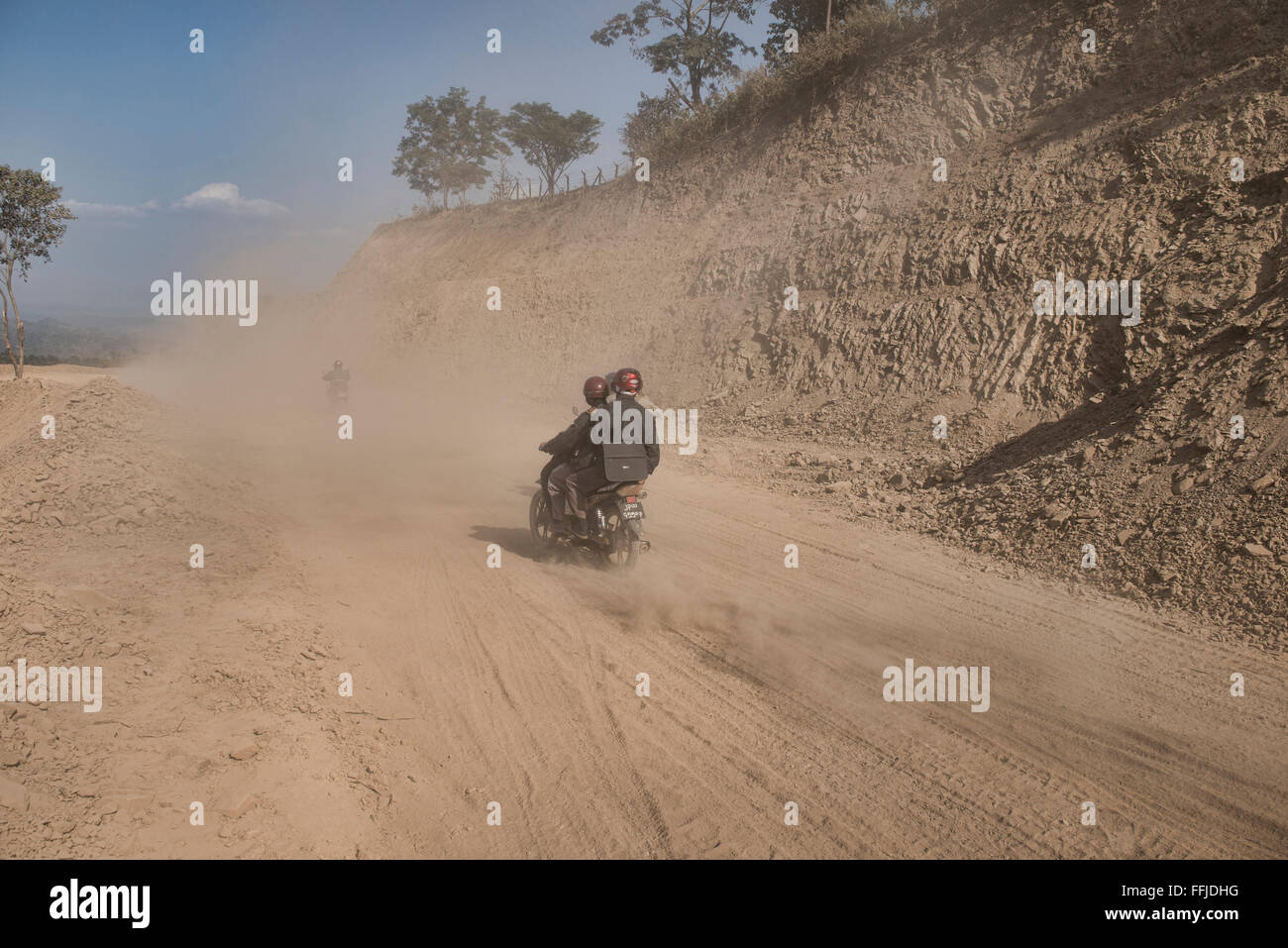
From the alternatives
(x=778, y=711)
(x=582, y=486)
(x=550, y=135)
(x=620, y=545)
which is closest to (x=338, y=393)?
(x=582, y=486)

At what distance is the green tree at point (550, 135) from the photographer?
162 ft

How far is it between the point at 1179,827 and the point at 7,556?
9.30 m

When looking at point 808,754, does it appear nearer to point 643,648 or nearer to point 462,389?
point 643,648

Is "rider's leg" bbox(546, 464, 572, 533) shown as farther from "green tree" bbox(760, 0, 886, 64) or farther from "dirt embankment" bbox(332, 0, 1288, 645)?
"green tree" bbox(760, 0, 886, 64)

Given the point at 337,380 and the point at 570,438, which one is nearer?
the point at 570,438

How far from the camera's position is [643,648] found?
Answer: 648 cm

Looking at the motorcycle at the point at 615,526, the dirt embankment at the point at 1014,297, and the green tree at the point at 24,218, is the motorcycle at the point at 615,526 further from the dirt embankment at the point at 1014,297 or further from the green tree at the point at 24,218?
the green tree at the point at 24,218

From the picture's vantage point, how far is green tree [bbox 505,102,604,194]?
49.5 m

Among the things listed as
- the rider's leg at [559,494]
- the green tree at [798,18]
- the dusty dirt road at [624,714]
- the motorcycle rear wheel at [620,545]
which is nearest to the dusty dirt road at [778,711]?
the dusty dirt road at [624,714]

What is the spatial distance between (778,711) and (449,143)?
2121 inches

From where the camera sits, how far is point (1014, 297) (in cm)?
1432

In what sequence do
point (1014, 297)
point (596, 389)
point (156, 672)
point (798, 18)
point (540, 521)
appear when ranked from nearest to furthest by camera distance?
point (156, 672), point (596, 389), point (540, 521), point (1014, 297), point (798, 18)

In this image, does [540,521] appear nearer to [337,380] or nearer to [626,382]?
[626,382]
